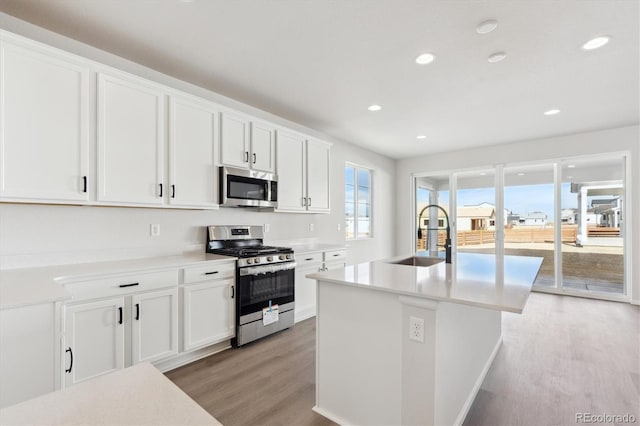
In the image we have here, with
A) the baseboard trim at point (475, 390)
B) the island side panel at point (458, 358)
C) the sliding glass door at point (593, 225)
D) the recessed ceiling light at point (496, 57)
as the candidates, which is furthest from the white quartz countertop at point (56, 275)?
the sliding glass door at point (593, 225)

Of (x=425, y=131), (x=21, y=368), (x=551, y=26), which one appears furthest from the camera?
(x=425, y=131)

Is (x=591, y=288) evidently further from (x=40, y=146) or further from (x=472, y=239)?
(x=40, y=146)

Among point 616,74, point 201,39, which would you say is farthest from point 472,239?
point 201,39

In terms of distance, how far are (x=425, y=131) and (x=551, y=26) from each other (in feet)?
8.53

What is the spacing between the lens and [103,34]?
7.78ft

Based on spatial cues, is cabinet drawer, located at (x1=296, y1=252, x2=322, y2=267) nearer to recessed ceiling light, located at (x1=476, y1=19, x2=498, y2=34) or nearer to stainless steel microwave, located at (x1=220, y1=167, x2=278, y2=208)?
stainless steel microwave, located at (x1=220, y1=167, x2=278, y2=208)

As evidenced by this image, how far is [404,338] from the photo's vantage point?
163 cm

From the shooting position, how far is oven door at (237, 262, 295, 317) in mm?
2975

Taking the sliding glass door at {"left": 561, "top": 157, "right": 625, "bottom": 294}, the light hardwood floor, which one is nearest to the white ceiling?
the sliding glass door at {"left": 561, "top": 157, "right": 625, "bottom": 294}

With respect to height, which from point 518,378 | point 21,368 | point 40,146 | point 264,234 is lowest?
point 518,378

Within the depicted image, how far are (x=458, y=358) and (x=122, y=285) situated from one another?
232 centimetres

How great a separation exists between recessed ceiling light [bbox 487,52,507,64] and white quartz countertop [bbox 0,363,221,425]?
3141 millimetres

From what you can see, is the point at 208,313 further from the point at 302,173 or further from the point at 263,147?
the point at 302,173

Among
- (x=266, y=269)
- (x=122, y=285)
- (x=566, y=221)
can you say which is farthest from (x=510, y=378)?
(x=566, y=221)
